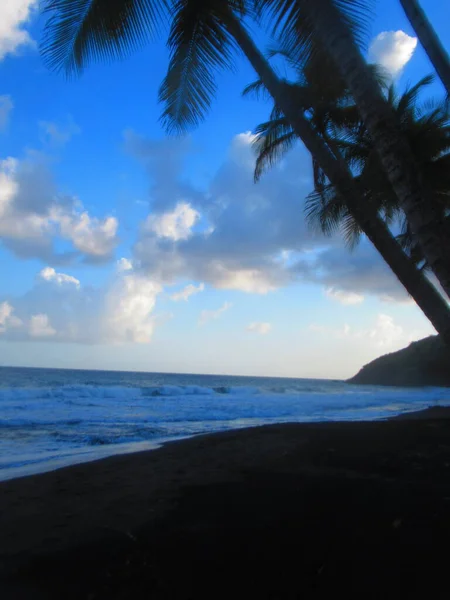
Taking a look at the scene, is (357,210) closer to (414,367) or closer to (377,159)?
(377,159)

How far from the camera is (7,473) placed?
648cm

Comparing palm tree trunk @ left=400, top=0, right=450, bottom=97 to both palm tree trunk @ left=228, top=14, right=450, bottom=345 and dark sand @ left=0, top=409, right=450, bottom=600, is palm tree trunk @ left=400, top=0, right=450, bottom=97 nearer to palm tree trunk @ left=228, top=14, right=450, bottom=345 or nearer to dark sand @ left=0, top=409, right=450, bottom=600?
palm tree trunk @ left=228, top=14, right=450, bottom=345

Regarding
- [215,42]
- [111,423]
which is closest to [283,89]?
[215,42]

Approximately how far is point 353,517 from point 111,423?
11.2 metres

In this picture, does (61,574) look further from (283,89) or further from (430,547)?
(283,89)

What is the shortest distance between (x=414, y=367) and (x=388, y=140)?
70850 millimetres

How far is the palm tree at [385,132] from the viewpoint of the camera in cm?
375

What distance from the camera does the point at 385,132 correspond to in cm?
397

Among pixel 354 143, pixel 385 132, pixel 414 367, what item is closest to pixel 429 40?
pixel 385 132

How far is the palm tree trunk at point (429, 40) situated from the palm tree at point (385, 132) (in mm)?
574

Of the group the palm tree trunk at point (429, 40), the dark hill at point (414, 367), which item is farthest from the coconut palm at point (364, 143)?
the dark hill at point (414, 367)

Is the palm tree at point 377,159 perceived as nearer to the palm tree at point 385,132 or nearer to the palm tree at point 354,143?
the palm tree at point 354,143

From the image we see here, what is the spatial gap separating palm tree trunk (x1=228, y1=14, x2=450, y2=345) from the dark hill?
186 ft

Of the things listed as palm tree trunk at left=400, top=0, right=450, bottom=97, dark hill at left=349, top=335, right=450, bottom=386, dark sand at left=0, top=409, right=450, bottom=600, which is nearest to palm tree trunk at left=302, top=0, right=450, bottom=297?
palm tree trunk at left=400, top=0, right=450, bottom=97
